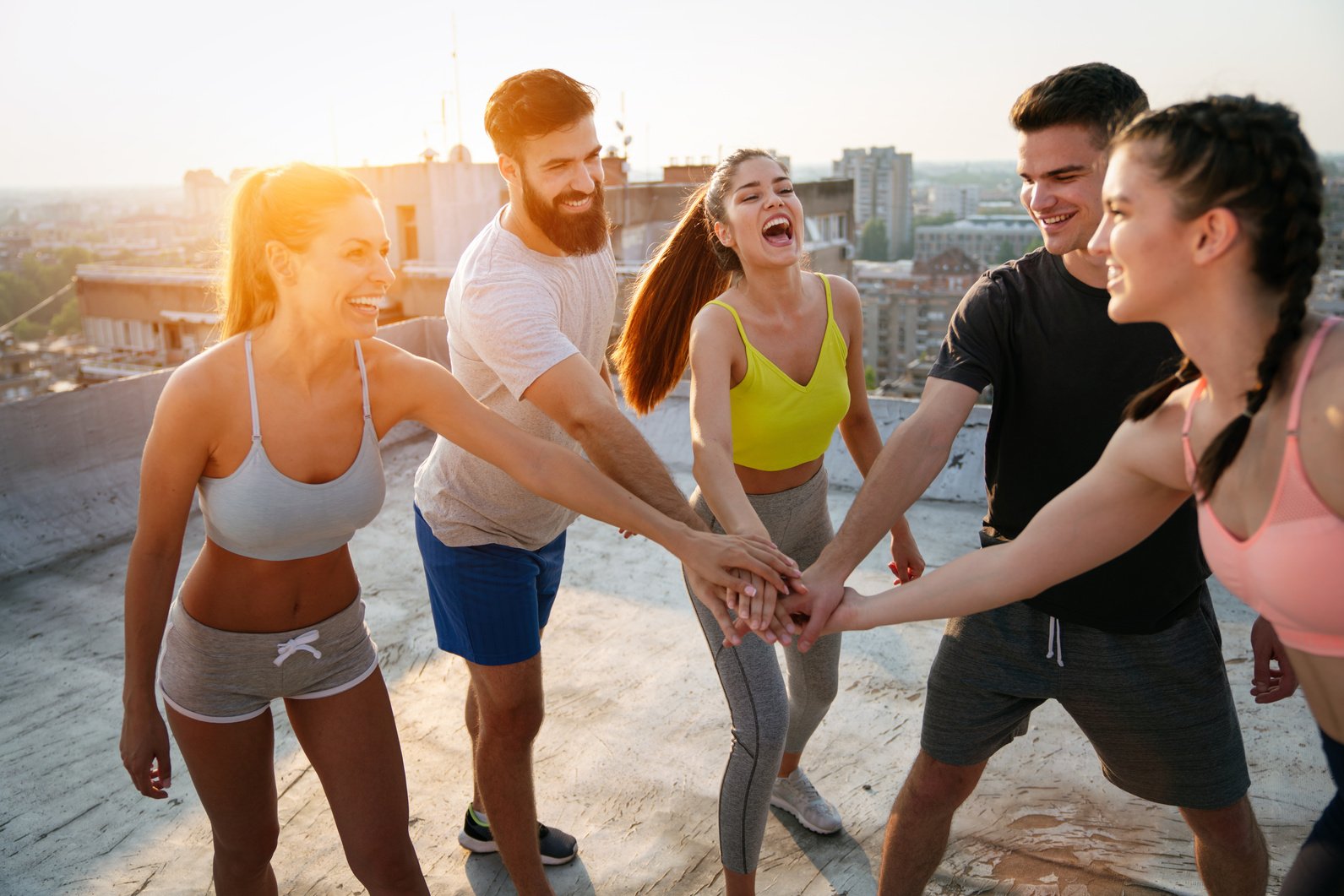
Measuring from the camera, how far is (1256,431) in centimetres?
165

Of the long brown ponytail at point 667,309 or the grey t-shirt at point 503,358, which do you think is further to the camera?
the long brown ponytail at point 667,309

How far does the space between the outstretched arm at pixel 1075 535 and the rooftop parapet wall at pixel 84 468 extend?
358cm

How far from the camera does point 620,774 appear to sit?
3686mm

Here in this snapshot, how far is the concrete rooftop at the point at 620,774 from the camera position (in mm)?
3146

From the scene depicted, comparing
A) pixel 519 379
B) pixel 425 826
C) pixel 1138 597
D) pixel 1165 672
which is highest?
pixel 519 379

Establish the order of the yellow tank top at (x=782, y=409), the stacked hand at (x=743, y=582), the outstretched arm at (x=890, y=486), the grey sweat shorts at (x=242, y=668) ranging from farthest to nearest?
the yellow tank top at (x=782, y=409)
the stacked hand at (x=743, y=582)
the outstretched arm at (x=890, y=486)
the grey sweat shorts at (x=242, y=668)

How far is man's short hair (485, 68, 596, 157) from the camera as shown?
2.91m

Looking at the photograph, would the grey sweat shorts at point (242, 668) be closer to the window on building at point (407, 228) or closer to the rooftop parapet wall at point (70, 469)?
the rooftop parapet wall at point (70, 469)

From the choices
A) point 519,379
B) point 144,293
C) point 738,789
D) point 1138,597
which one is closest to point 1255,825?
point 1138,597

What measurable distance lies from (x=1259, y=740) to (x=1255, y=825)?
4.86ft

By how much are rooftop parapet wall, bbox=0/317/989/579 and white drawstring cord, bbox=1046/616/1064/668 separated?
Answer: 11.6 feet

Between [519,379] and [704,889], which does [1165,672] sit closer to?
[704,889]

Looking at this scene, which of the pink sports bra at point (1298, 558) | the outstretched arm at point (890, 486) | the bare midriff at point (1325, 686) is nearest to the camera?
the pink sports bra at point (1298, 558)

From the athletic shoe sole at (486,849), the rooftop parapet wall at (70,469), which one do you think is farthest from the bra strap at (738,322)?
the rooftop parapet wall at (70,469)
